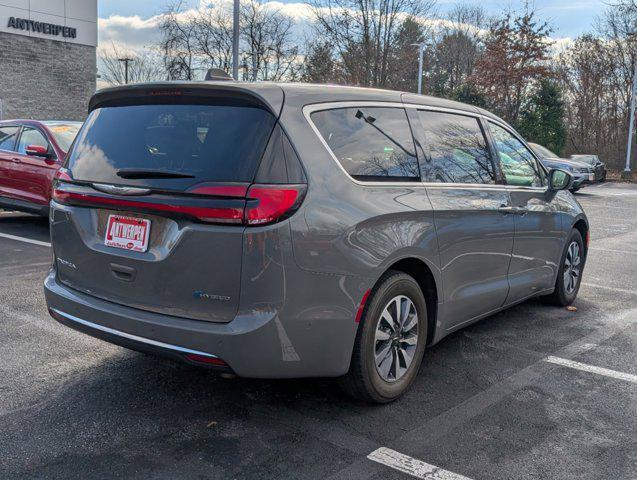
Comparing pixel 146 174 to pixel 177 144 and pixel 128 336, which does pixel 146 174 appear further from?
pixel 128 336

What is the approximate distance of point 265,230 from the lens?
300 centimetres

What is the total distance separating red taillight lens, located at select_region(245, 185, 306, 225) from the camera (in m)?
2.99

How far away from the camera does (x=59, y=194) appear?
370 cm

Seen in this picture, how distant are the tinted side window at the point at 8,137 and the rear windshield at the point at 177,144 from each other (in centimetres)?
723

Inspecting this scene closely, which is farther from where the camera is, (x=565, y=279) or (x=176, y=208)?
(x=565, y=279)

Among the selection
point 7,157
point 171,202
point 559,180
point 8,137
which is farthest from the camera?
point 8,137

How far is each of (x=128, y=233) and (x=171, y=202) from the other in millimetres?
353

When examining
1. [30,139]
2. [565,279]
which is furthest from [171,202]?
[30,139]

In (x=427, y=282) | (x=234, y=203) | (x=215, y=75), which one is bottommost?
(x=427, y=282)

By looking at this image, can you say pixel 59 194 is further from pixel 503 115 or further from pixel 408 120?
pixel 503 115

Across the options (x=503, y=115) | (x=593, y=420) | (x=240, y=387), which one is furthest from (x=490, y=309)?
(x=503, y=115)

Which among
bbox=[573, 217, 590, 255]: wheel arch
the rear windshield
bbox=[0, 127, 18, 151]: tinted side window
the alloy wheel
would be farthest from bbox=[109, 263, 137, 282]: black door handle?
bbox=[0, 127, 18, 151]: tinted side window

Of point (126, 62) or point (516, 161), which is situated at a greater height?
point (126, 62)

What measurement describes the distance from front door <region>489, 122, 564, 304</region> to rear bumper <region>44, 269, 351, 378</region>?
2198 millimetres
